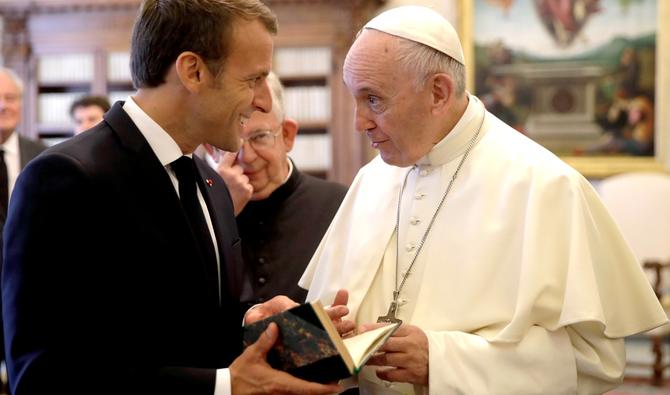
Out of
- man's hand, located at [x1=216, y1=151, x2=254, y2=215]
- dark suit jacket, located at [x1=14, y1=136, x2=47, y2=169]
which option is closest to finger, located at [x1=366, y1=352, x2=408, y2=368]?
man's hand, located at [x1=216, y1=151, x2=254, y2=215]

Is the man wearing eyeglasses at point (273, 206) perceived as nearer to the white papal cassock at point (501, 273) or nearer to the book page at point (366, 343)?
the white papal cassock at point (501, 273)

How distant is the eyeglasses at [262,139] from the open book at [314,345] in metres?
1.31

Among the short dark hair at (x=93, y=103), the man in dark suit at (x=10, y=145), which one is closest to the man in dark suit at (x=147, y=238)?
the man in dark suit at (x=10, y=145)

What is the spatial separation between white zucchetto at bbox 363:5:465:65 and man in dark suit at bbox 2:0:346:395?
0.45 m

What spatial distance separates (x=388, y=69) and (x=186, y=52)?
2.08 ft

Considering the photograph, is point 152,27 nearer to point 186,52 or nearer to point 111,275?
point 186,52

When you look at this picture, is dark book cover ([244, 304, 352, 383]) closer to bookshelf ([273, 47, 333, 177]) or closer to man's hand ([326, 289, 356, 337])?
man's hand ([326, 289, 356, 337])

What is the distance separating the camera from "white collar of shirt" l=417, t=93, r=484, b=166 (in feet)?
8.55

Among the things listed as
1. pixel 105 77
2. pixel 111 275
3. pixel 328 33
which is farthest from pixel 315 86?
pixel 111 275

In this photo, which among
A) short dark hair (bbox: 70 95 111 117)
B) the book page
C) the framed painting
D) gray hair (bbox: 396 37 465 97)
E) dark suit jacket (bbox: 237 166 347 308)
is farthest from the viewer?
the framed painting

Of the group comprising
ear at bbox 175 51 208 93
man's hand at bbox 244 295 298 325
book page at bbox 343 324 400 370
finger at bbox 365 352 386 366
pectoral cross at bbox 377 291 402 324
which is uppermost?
ear at bbox 175 51 208 93

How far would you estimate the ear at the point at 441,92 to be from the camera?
2.51 meters

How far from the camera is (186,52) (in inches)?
82.5

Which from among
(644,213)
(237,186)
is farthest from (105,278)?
(644,213)
